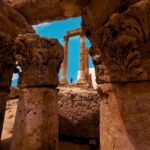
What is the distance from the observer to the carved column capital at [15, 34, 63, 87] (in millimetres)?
3230

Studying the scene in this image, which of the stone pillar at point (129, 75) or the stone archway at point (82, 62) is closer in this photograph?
the stone pillar at point (129, 75)

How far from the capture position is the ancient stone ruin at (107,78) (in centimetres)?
185

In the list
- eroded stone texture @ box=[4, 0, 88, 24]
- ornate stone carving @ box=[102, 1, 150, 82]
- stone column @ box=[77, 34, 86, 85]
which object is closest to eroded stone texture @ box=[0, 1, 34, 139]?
eroded stone texture @ box=[4, 0, 88, 24]

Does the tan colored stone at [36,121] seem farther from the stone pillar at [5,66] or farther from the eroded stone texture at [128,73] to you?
the eroded stone texture at [128,73]

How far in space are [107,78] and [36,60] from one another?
4.93 ft

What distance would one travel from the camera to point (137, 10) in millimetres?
1746

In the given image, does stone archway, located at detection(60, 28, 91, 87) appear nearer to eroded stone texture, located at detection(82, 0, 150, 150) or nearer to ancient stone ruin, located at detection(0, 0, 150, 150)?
ancient stone ruin, located at detection(0, 0, 150, 150)

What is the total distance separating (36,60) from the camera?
129 inches

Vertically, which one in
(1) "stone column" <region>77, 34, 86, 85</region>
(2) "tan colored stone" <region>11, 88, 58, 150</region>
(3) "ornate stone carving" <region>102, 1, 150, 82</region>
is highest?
(1) "stone column" <region>77, 34, 86, 85</region>

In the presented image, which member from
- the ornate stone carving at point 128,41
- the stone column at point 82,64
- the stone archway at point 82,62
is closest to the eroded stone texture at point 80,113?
the ornate stone carving at point 128,41

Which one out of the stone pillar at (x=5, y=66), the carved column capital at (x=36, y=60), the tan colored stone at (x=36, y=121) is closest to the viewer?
the tan colored stone at (x=36, y=121)

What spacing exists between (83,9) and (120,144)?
1501 mm

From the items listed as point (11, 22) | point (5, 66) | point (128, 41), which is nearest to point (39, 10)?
point (11, 22)

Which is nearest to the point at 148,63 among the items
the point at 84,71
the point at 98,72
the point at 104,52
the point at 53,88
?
the point at 104,52
